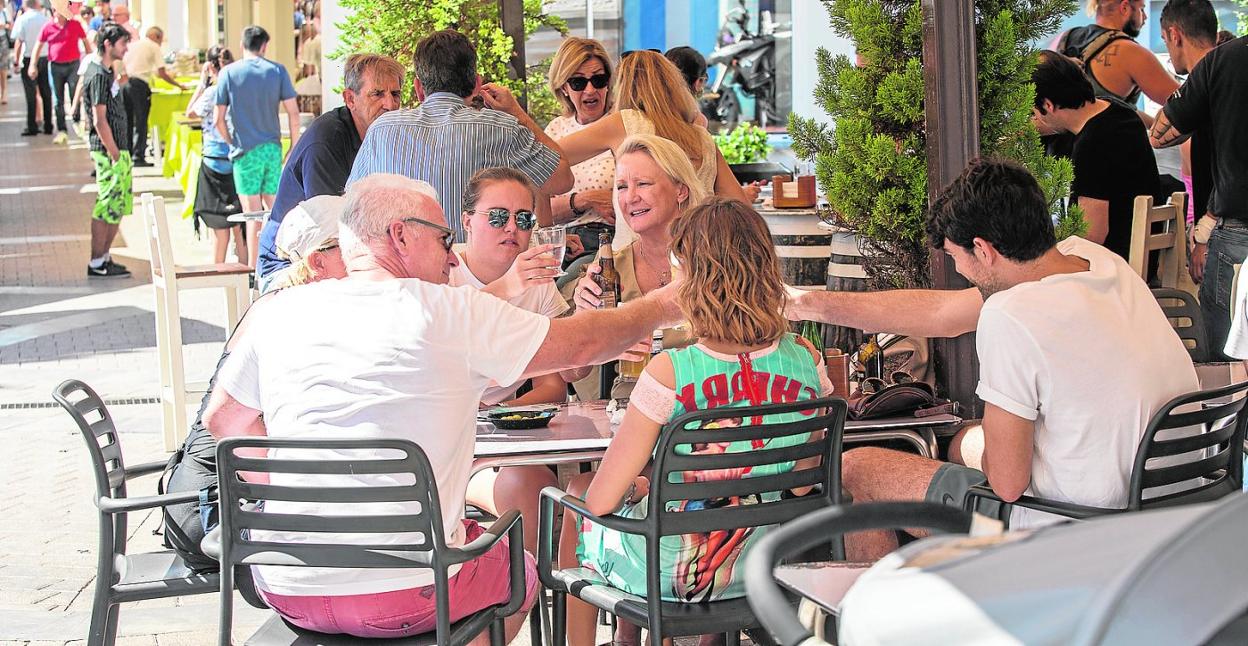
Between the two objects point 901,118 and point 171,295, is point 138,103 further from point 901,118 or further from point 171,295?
point 901,118

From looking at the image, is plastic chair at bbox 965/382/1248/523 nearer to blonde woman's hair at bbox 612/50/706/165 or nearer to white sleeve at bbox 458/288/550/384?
white sleeve at bbox 458/288/550/384

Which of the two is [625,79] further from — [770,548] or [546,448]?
[770,548]

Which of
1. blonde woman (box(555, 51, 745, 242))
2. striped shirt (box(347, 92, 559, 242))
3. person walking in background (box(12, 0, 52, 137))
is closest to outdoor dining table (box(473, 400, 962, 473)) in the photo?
striped shirt (box(347, 92, 559, 242))

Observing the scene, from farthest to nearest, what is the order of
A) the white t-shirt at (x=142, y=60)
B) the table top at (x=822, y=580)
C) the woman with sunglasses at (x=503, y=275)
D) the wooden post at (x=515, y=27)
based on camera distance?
the white t-shirt at (x=142, y=60) → the wooden post at (x=515, y=27) → the woman with sunglasses at (x=503, y=275) → the table top at (x=822, y=580)

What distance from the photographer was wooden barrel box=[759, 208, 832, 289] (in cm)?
580

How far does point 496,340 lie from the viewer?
293 cm

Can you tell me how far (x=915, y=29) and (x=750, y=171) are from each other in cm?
460

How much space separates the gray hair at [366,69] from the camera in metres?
6.55

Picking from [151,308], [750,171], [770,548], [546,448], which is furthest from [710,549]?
[151,308]

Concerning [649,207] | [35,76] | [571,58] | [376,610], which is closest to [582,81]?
[571,58]

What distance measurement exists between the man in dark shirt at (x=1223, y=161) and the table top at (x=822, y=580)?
3786mm

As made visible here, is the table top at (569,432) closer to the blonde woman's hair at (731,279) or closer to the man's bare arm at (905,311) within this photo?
the man's bare arm at (905,311)

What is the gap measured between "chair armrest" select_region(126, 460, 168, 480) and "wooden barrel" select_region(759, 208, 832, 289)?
114 inches

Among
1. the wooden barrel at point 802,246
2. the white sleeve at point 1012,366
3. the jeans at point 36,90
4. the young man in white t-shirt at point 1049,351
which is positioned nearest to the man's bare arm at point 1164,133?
the wooden barrel at point 802,246
